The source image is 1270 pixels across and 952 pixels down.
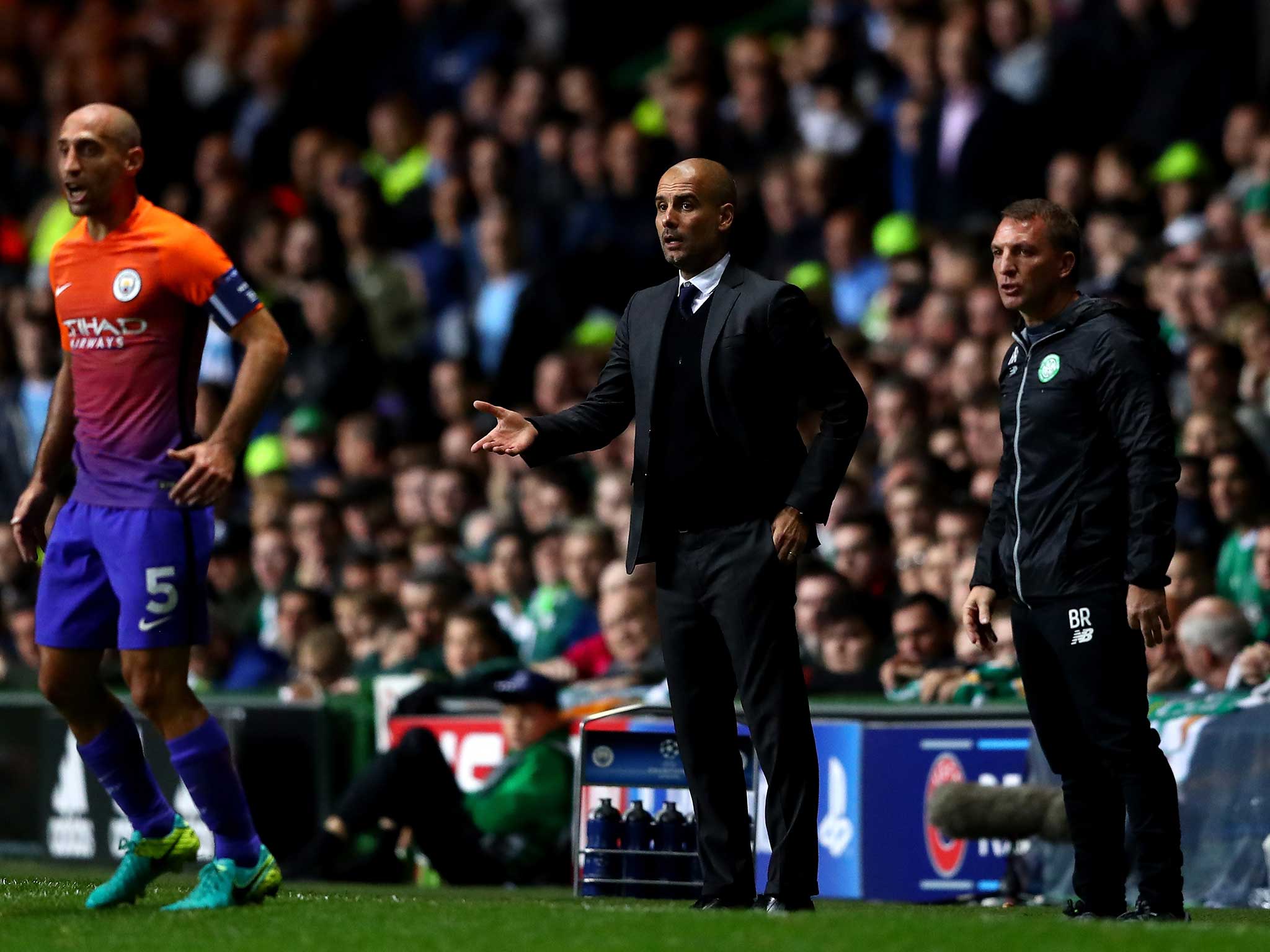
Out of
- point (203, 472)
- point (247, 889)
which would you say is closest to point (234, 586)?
point (247, 889)

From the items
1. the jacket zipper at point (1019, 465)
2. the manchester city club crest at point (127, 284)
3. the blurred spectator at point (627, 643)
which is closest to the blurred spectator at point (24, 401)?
the blurred spectator at point (627, 643)

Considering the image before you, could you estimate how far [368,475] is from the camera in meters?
16.3

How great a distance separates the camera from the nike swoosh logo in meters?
7.49

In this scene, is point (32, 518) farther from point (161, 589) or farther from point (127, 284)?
point (127, 284)

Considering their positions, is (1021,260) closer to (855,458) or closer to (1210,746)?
(1210,746)

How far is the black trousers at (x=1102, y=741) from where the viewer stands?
7102 millimetres

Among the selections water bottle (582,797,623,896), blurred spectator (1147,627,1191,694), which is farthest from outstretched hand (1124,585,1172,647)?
blurred spectator (1147,627,1191,694)

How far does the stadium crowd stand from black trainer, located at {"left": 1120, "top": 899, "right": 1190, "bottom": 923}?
113 inches

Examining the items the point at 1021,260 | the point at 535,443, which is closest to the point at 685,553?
the point at 535,443

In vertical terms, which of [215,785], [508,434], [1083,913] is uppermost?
[508,434]

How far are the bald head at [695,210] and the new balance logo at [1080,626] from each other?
1.59m

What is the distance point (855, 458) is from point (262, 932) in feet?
22.9

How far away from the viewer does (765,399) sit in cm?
736

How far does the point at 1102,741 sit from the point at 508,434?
6.75 ft
